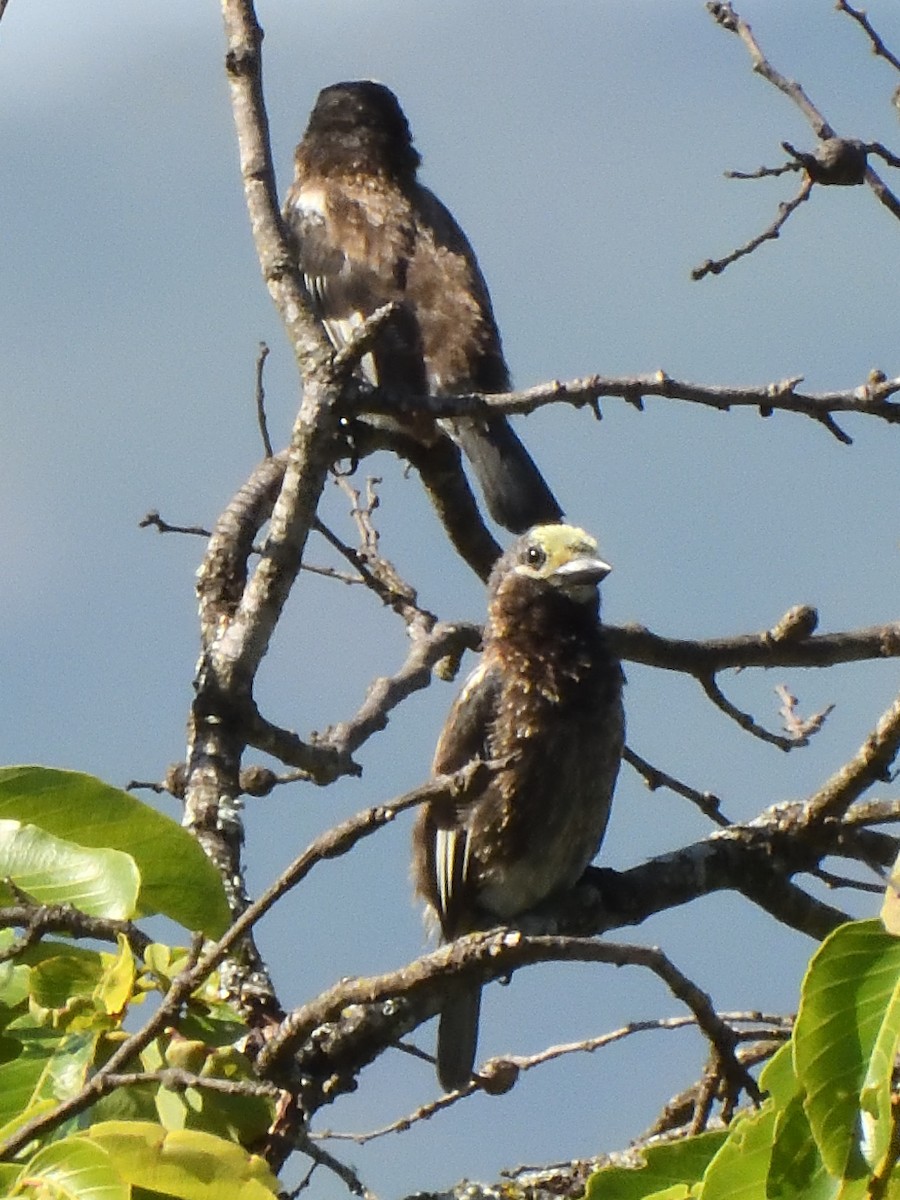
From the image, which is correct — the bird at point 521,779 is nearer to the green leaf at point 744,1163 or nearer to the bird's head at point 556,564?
the bird's head at point 556,564

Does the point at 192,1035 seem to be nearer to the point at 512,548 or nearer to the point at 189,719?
the point at 189,719

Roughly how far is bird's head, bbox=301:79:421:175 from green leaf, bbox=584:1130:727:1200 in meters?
6.65

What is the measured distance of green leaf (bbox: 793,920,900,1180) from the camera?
66.4 inches

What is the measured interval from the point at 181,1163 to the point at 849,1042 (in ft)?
2.23

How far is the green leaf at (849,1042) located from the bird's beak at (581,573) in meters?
3.05

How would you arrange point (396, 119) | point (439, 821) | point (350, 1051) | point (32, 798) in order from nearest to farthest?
point (32, 798) < point (350, 1051) < point (439, 821) < point (396, 119)

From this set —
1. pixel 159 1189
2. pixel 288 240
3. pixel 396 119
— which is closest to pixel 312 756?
pixel 288 240

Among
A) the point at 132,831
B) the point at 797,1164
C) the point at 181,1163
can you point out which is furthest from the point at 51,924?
the point at 797,1164

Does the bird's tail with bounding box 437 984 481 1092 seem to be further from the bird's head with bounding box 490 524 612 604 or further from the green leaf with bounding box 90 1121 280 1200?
the green leaf with bounding box 90 1121 280 1200

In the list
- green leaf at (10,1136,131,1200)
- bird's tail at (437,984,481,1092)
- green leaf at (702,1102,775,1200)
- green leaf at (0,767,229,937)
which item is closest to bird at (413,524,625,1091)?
bird's tail at (437,984,481,1092)

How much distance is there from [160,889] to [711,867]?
164 centimetres

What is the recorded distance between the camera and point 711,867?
351 cm

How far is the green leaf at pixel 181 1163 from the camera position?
5.64 feet

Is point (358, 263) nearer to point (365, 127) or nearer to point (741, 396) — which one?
point (365, 127)
